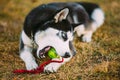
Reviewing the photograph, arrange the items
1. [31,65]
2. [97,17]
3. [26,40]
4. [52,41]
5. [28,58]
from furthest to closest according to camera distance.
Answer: [97,17] → [26,40] → [28,58] → [31,65] → [52,41]

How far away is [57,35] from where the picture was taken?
4969mm

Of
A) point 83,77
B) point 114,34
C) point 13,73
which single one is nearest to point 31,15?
point 13,73

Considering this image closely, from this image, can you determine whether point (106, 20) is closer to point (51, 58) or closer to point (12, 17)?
point (12, 17)

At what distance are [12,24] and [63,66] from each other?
7.81 ft

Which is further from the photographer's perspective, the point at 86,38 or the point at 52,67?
the point at 86,38

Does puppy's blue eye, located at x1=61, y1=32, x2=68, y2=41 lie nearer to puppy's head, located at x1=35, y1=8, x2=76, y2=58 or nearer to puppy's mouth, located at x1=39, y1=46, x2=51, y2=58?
puppy's head, located at x1=35, y1=8, x2=76, y2=58

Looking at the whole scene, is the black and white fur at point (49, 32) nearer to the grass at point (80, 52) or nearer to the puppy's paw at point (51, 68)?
the puppy's paw at point (51, 68)

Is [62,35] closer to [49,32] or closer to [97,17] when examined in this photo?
[49,32]

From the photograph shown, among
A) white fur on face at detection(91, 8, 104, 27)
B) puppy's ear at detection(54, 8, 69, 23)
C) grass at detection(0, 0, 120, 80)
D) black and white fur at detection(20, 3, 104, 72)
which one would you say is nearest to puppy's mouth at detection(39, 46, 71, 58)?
black and white fur at detection(20, 3, 104, 72)

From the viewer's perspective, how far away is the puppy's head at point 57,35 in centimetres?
488

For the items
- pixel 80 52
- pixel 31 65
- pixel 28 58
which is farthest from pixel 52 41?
pixel 80 52

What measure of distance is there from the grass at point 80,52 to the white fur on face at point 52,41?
0.42 meters

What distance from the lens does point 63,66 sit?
536 cm

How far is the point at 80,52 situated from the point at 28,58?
1.00 meters
